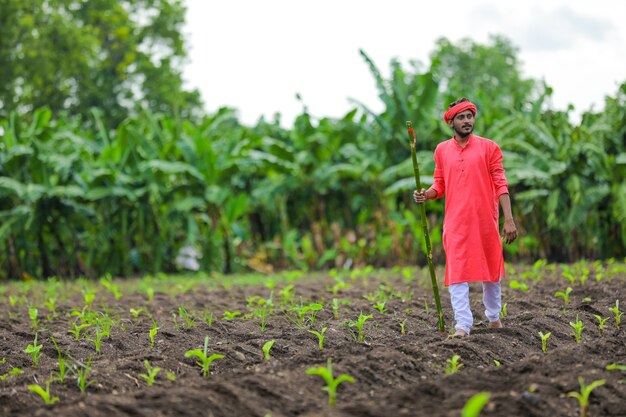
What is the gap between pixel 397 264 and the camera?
12.7m

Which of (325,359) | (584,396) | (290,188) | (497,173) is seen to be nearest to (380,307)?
(497,173)

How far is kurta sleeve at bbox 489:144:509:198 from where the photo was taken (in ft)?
16.5

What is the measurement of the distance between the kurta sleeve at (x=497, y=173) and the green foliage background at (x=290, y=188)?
6.00 metres

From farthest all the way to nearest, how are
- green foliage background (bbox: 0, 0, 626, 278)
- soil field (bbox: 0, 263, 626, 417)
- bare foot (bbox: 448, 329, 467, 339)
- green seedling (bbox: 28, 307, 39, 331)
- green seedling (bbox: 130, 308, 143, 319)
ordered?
green foliage background (bbox: 0, 0, 626, 278), green seedling (bbox: 130, 308, 143, 319), green seedling (bbox: 28, 307, 39, 331), bare foot (bbox: 448, 329, 467, 339), soil field (bbox: 0, 263, 626, 417)

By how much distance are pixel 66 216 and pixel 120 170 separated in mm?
1284

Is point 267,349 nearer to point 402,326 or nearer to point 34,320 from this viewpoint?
point 402,326

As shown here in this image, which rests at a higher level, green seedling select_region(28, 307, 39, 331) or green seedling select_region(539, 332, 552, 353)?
green seedling select_region(28, 307, 39, 331)

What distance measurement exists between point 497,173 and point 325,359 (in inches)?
72.1

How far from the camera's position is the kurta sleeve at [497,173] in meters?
5.03

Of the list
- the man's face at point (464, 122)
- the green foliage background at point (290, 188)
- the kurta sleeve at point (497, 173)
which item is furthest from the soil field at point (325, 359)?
the green foliage background at point (290, 188)

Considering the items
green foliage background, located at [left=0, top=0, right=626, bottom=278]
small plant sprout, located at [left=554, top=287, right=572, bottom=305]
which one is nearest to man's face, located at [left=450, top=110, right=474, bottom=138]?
small plant sprout, located at [left=554, top=287, right=572, bottom=305]

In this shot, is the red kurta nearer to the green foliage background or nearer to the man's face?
the man's face

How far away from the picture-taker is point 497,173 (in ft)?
16.6

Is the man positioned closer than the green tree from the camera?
Yes
